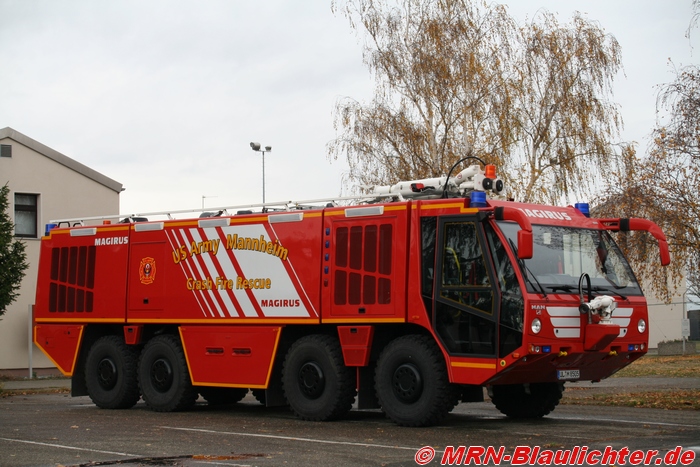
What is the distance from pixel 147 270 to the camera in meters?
18.1

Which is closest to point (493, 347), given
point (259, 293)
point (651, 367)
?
point (259, 293)


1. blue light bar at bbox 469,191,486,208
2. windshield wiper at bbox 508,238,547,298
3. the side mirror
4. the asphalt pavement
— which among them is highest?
blue light bar at bbox 469,191,486,208

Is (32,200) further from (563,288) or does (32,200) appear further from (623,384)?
(563,288)

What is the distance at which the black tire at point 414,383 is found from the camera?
1363 centimetres

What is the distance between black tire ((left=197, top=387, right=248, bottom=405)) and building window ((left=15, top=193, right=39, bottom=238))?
670 inches

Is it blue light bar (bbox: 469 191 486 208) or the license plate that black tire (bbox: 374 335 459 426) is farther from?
blue light bar (bbox: 469 191 486 208)

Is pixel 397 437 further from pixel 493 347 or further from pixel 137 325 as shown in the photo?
pixel 137 325

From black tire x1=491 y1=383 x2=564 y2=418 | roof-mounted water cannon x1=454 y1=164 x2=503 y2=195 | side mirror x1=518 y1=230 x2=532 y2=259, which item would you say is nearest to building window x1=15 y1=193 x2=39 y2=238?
black tire x1=491 y1=383 x2=564 y2=418

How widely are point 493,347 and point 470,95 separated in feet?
72.5

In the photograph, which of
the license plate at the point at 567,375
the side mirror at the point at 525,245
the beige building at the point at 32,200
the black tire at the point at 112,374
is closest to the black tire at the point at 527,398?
the license plate at the point at 567,375

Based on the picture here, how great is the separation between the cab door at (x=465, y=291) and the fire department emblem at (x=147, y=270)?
6028mm

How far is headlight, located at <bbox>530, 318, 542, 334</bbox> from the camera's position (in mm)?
12977

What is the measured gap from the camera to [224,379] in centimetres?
1661

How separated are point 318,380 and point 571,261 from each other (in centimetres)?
396
